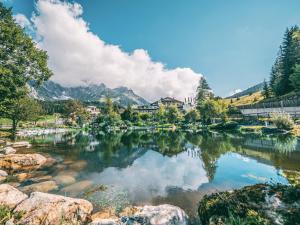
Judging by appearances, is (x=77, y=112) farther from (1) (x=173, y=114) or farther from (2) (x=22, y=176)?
(2) (x=22, y=176)

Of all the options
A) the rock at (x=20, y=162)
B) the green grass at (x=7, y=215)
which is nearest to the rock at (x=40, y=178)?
the rock at (x=20, y=162)

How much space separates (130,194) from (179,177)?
6556 mm

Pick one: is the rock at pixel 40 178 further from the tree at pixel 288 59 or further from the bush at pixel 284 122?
the tree at pixel 288 59

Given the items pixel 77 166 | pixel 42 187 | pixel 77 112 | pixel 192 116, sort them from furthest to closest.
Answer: pixel 77 112, pixel 192 116, pixel 77 166, pixel 42 187

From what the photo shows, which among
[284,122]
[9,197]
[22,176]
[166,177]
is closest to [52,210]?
[9,197]

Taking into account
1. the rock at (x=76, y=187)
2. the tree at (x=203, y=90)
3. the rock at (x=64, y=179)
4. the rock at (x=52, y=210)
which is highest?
the tree at (x=203, y=90)

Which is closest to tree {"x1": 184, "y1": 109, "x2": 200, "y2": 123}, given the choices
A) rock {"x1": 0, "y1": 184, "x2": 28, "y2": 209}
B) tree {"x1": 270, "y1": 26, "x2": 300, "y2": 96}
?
tree {"x1": 270, "y1": 26, "x2": 300, "y2": 96}

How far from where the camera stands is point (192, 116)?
103m

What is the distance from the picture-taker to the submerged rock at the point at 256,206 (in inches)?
271

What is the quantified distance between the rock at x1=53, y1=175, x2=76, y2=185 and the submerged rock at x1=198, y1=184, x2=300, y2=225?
13771 millimetres

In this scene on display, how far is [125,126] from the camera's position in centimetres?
12275

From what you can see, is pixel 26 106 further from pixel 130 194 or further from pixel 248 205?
pixel 248 205

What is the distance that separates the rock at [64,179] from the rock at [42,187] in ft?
2.54

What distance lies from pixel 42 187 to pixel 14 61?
19637 mm
